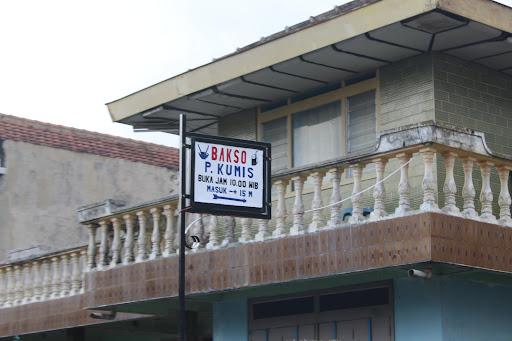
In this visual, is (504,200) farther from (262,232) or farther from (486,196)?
(262,232)

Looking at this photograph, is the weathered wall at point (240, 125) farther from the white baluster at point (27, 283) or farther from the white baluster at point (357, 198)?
the white baluster at point (357, 198)

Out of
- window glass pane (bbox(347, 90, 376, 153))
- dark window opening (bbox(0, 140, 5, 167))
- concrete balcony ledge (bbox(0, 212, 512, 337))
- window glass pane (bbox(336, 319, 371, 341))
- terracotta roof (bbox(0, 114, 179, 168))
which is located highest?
terracotta roof (bbox(0, 114, 179, 168))

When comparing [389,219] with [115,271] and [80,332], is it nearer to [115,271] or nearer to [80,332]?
[115,271]

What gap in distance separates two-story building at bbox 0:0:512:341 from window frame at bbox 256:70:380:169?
0.02m

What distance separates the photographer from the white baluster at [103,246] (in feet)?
52.9

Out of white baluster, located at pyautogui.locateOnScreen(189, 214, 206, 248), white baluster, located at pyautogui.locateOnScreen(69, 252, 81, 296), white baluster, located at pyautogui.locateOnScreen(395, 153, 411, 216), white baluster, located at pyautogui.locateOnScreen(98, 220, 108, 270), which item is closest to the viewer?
white baluster, located at pyautogui.locateOnScreen(395, 153, 411, 216)

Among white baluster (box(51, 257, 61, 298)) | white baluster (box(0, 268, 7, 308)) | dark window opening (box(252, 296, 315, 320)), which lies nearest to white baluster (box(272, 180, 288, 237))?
dark window opening (box(252, 296, 315, 320))

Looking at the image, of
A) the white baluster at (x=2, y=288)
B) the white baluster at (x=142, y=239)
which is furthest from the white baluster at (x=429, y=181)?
the white baluster at (x=2, y=288)

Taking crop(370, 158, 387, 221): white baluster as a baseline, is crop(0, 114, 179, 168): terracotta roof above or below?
above

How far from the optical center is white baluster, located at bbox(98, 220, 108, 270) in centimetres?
1611

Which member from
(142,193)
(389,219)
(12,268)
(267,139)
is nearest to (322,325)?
(389,219)

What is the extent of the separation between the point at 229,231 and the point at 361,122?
2.39 m

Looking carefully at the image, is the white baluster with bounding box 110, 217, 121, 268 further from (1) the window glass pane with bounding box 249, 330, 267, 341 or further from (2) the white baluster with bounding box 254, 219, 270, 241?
(2) the white baluster with bounding box 254, 219, 270, 241

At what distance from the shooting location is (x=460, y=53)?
1465cm
